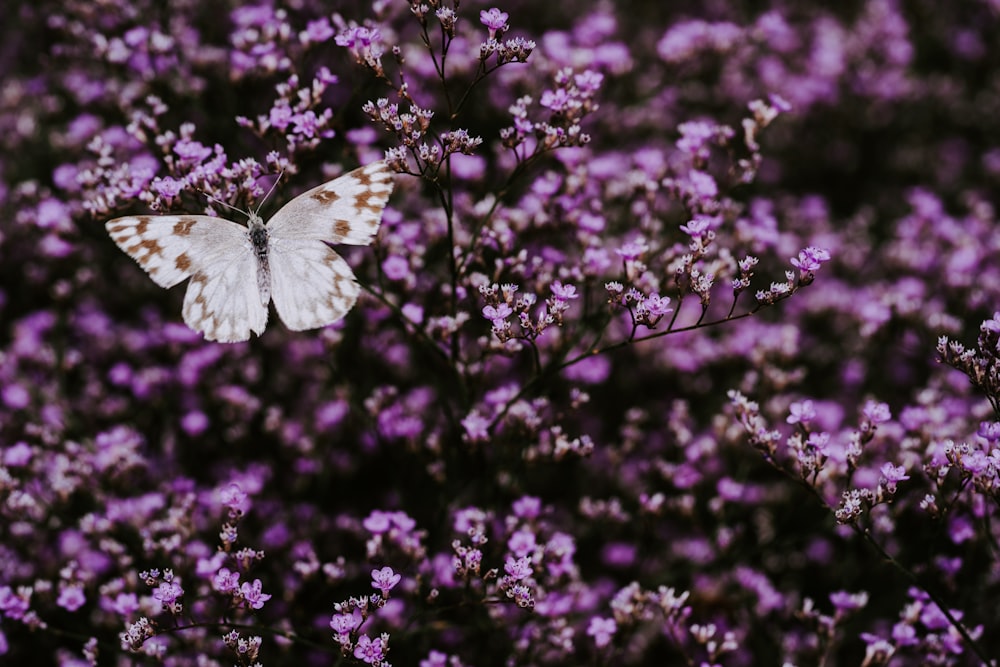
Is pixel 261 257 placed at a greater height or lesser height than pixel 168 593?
greater

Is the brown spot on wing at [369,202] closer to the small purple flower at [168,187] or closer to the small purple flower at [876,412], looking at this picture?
the small purple flower at [168,187]

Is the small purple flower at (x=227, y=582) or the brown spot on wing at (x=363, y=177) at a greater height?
the brown spot on wing at (x=363, y=177)

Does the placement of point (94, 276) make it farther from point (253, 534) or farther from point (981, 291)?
point (981, 291)

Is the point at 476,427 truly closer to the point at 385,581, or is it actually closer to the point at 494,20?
the point at 385,581

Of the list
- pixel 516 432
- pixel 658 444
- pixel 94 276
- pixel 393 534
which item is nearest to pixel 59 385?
pixel 94 276

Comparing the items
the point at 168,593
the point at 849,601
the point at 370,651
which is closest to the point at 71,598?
the point at 168,593

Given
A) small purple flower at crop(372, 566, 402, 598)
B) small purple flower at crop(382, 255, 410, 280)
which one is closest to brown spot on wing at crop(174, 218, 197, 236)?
small purple flower at crop(382, 255, 410, 280)

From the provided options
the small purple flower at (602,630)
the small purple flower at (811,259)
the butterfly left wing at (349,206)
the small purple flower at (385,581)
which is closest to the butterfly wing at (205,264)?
the butterfly left wing at (349,206)
